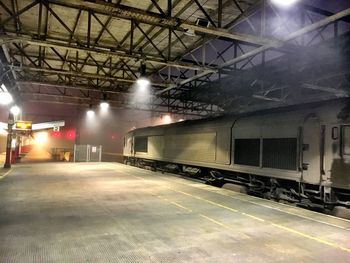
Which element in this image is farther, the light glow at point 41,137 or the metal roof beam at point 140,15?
the light glow at point 41,137

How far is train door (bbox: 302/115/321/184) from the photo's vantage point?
8586mm

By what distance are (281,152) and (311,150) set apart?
1.28 m

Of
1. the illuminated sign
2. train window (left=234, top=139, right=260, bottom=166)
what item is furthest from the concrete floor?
the illuminated sign

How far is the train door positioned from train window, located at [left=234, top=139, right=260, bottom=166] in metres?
2.28

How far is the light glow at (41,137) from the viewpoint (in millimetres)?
45469

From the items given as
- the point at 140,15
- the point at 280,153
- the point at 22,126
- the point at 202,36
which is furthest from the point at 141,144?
the point at 140,15

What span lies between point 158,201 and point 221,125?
537cm

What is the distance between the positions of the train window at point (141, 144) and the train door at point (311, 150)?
1547 cm

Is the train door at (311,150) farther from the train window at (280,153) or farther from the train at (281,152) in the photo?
the train window at (280,153)

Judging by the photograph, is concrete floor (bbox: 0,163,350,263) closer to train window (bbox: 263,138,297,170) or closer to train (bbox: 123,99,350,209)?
train (bbox: 123,99,350,209)

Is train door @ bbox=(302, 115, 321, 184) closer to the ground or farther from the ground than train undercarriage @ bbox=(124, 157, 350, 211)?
farther from the ground

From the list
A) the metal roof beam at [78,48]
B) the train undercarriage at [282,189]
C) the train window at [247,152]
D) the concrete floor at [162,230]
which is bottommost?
the concrete floor at [162,230]

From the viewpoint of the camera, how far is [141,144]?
24.6 m

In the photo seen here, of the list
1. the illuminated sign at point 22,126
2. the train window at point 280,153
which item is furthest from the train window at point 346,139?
the illuminated sign at point 22,126
